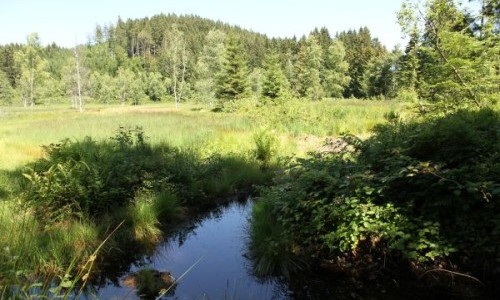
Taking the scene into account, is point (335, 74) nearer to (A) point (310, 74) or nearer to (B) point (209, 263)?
(A) point (310, 74)

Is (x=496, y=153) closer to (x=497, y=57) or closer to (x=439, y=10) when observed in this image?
(x=497, y=57)

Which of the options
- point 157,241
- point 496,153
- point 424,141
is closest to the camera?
point 496,153

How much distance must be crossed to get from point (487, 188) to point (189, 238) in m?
4.30

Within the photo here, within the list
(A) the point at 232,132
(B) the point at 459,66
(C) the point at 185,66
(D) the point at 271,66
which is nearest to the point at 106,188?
(A) the point at 232,132

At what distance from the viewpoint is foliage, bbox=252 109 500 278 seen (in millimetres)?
3906

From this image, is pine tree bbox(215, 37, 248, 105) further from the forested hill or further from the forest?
the forest

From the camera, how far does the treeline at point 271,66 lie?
35.2 ft

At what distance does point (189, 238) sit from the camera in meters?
6.31

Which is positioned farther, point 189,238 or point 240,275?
point 189,238

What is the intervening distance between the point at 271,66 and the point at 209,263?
31.6 m

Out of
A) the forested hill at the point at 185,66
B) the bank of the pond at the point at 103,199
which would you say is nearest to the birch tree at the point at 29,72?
the forested hill at the point at 185,66

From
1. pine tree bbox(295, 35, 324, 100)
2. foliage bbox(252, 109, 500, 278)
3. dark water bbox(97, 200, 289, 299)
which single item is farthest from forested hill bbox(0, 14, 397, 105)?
foliage bbox(252, 109, 500, 278)

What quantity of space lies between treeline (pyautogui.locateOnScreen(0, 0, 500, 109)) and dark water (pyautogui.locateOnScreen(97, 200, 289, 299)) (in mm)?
7256

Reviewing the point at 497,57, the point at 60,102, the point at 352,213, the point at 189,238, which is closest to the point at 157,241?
the point at 189,238
